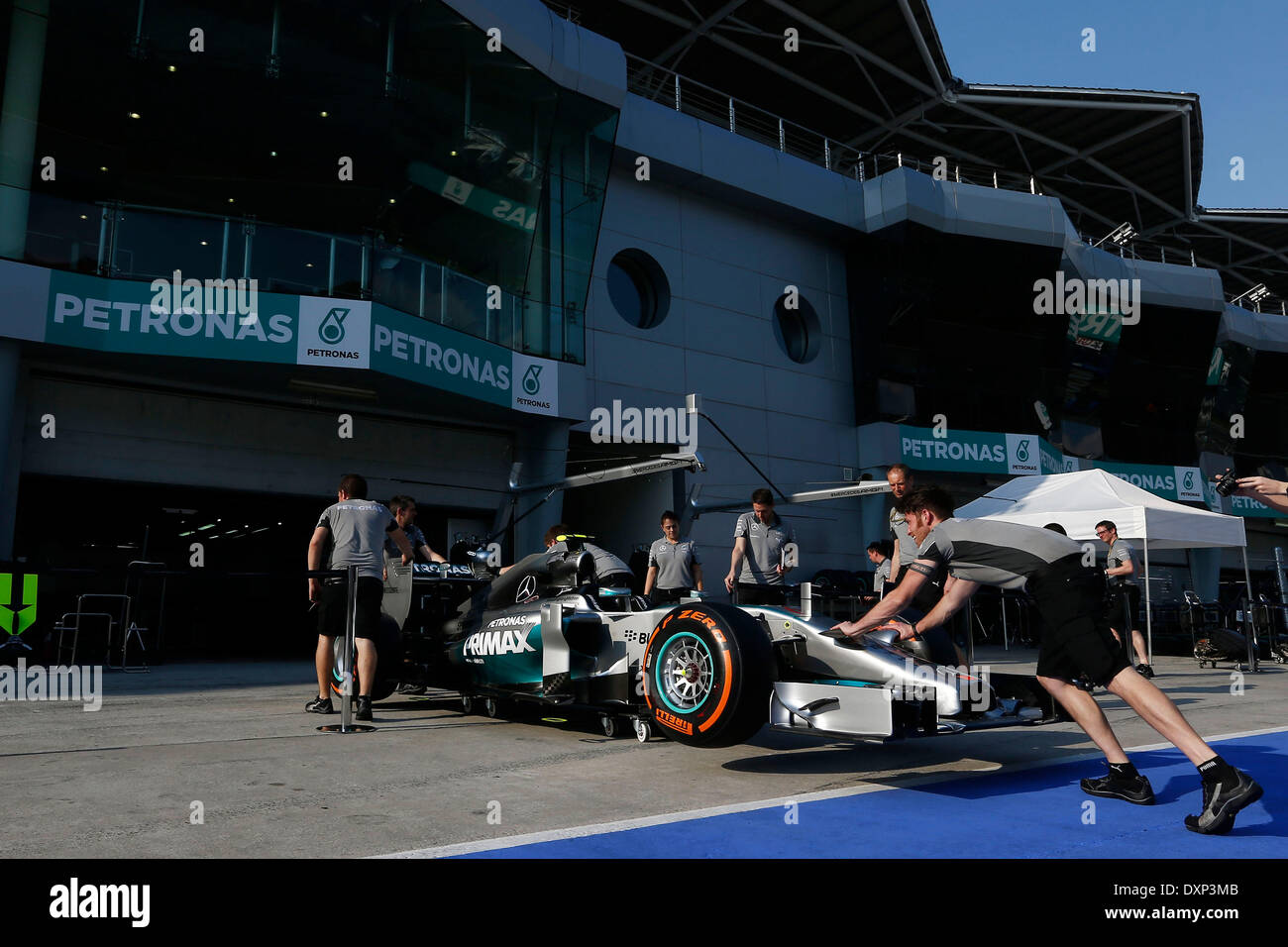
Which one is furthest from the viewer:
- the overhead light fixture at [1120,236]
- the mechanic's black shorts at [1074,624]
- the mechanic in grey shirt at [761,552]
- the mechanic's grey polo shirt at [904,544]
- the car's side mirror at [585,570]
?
the overhead light fixture at [1120,236]

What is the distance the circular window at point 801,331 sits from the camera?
22181mm

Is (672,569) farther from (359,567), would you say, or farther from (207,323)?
(207,323)

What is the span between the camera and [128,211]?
12.2m

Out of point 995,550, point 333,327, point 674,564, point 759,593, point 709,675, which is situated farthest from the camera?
point 333,327

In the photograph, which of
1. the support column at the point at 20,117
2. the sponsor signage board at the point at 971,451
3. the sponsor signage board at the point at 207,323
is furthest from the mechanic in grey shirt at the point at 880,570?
the sponsor signage board at the point at 971,451

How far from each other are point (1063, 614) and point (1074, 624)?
61 mm

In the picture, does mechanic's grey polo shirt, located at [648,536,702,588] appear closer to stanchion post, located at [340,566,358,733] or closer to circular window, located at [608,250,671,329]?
stanchion post, located at [340,566,358,733]

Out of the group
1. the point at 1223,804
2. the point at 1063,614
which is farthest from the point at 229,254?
the point at 1223,804

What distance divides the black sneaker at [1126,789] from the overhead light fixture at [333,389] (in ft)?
40.7

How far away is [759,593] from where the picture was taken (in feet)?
25.7

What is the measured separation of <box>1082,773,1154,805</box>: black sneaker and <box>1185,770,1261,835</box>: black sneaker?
51 centimetres

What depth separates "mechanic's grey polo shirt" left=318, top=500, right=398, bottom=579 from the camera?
21.3 ft

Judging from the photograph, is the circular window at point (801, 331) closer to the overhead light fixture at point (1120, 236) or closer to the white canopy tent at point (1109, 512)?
the white canopy tent at point (1109, 512)

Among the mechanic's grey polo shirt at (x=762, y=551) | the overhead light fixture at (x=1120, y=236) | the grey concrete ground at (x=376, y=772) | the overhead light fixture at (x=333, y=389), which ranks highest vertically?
the overhead light fixture at (x=1120, y=236)
